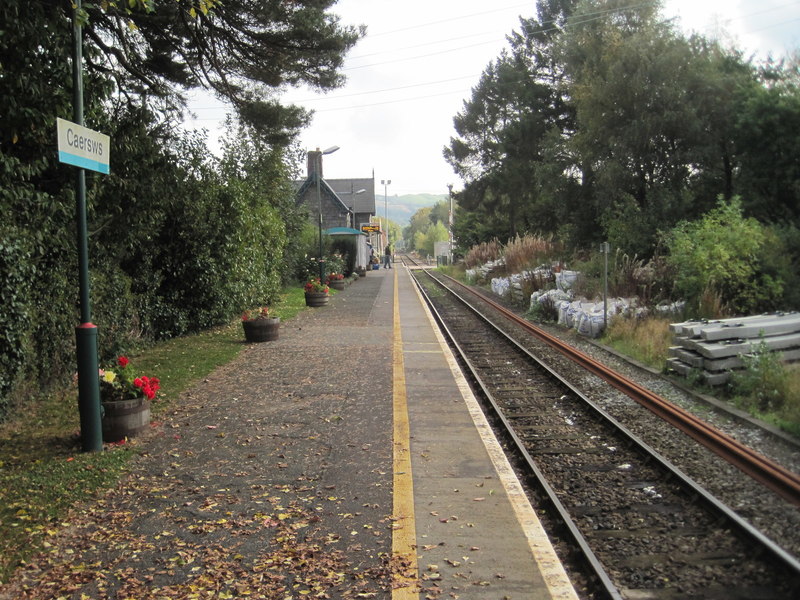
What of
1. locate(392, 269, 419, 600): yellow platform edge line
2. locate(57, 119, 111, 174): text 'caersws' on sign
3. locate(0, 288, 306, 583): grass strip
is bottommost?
locate(392, 269, 419, 600): yellow platform edge line

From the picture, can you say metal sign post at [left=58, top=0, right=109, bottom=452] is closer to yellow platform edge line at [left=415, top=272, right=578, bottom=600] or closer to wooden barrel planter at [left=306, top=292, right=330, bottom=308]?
yellow platform edge line at [left=415, top=272, right=578, bottom=600]

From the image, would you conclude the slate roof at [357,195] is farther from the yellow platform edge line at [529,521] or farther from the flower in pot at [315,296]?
the yellow platform edge line at [529,521]

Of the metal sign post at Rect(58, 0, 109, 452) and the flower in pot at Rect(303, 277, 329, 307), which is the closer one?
the metal sign post at Rect(58, 0, 109, 452)

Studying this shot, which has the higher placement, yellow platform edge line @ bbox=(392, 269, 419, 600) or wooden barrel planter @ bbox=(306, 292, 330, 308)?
wooden barrel planter @ bbox=(306, 292, 330, 308)

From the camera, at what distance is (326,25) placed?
11453mm

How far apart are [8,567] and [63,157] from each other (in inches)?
118

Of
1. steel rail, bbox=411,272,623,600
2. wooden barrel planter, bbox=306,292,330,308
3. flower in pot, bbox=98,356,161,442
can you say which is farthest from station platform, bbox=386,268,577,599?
wooden barrel planter, bbox=306,292,330,308

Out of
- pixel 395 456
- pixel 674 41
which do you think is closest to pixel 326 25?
pixel 395 456

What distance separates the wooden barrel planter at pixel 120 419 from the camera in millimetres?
6274

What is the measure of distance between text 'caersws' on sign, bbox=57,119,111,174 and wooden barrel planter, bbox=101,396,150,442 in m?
2.19

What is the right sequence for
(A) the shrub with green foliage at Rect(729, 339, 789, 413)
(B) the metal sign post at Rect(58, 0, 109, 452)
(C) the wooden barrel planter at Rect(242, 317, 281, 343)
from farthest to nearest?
(C) the wooden barrel planter at Rect(242, 317, 281, 343)
(A) the shrub with green foliage at Rect(729, 339, 789, 413)
(B) the metal sign post at Rect(58, 0, 109, 452)

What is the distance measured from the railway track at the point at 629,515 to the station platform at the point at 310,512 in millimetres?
348

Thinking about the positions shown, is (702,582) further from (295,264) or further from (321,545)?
(295,264)

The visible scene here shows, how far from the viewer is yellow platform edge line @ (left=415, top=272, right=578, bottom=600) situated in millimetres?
3717
